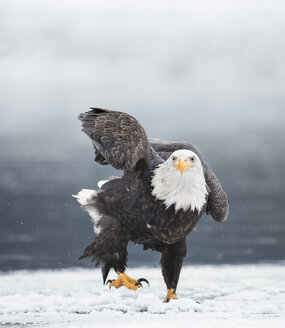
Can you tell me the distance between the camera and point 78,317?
6.02 meters

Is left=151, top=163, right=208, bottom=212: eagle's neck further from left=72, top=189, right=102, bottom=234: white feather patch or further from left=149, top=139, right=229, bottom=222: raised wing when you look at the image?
left=72, top=189, right=102, bottom=234: white feather patch

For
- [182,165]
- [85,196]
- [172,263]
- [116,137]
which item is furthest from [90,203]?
[182,165]

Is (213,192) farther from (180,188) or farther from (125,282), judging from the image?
(125,282)

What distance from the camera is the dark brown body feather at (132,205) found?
6.09 metres

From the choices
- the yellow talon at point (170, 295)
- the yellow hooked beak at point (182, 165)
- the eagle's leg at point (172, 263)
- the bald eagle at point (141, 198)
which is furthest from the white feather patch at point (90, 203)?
the yellow hooked beak at point (182, 165)

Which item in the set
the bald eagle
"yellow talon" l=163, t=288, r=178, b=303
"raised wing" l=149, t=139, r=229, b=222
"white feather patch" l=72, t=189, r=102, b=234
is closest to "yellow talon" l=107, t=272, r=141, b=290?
the bald eagle

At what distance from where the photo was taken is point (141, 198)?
6156mm

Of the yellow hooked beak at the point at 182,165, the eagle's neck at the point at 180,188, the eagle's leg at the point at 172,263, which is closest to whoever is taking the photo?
the yellow hooked beak at the point at 182,165

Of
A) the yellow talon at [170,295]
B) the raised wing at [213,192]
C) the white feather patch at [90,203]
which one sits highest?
the raised wing at [213,192]

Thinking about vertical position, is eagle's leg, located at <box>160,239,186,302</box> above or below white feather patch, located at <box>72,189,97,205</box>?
below

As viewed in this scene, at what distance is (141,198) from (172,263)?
Answer: 815 mm

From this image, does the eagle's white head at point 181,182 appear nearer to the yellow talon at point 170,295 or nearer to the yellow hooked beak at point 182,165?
the yellow hooked beak at point 182,165

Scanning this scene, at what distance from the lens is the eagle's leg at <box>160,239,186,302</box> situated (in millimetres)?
6477

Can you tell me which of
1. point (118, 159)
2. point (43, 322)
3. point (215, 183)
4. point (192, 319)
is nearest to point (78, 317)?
point (43, 322)
